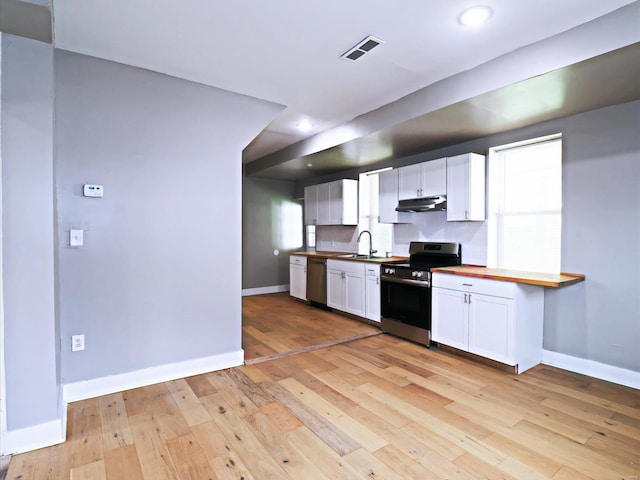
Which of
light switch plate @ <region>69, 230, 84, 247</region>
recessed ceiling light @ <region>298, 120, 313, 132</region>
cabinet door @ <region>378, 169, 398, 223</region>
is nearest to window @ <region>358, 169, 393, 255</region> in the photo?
cabinet door @ <region>378, 169, 398, 223</region>

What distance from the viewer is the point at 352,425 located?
2.27m

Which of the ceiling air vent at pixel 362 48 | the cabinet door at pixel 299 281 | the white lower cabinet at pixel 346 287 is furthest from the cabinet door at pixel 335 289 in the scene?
the ceiling air vent at pixel 362 48

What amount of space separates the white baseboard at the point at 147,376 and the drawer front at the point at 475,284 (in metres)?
2.20

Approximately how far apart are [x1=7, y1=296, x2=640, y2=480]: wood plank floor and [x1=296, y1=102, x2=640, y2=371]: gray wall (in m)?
0.36

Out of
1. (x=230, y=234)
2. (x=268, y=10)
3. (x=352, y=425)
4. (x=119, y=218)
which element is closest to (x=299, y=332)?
(x=230, y=234)

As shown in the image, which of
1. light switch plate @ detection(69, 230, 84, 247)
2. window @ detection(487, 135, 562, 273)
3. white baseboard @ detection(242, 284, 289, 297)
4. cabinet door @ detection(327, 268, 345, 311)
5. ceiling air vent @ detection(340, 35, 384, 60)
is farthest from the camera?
white baseboard @ detection(242, 284, 289, 297)

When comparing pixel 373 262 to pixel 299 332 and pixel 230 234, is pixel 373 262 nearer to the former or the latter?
pixel 299 332

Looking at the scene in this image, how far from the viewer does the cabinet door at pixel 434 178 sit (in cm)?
402

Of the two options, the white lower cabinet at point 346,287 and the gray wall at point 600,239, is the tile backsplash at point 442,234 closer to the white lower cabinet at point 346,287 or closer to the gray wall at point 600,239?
the white lower cabinet at point 346,287

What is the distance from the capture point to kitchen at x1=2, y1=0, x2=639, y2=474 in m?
2.02

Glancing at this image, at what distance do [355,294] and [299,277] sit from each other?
1.53 meters

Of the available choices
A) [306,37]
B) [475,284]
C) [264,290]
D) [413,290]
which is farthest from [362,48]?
[264,290]

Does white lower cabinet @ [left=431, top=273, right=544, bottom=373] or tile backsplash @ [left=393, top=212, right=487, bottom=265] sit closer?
white lower cabinet @ [left=431, top=273, right=544, bottom=373]

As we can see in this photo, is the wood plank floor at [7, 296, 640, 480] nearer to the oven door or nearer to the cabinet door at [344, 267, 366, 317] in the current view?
the oven door
